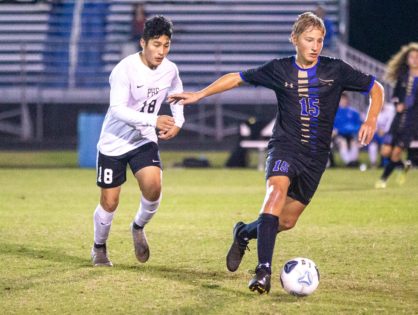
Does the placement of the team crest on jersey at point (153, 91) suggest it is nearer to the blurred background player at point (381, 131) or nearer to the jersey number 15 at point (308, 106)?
the jersey number 15 at point (308, 106)

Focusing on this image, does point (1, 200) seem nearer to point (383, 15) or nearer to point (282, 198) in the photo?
point (282, 198)

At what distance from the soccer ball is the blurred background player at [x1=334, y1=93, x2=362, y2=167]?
15.0 meters

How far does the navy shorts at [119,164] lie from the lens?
8.41 metres

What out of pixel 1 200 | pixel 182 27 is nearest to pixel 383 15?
pixel 182 27

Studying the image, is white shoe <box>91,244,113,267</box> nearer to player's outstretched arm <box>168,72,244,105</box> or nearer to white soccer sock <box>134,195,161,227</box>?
white soccer sock <box>134,195,161,227</box>

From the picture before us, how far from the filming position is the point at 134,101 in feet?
27.4

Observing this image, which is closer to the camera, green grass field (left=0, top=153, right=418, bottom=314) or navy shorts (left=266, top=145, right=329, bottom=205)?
green grass field (left=0, top=153, right=418, bottom=314)

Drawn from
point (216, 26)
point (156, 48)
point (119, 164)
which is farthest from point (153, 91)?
point (216, 26)

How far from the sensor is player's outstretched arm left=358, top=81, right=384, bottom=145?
7.38 meters

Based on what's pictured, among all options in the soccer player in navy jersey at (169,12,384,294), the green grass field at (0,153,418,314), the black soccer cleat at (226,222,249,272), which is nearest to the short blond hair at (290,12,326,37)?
the soccer player in navy jersey at (169,12,384,294)

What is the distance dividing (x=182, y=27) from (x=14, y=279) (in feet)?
65.6

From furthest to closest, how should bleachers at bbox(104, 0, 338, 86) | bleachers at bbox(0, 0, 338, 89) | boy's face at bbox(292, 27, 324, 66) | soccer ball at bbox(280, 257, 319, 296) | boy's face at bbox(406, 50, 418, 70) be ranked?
bleachers at bbox(104, 0, 338, 86), bleachers at bbox(0, 0, 338, 89), boy's face at bbox(406, 50, 418, 70), boy's face at bbox(292, 27, 324, 66), soccer ball at bbox(280, 257, 319, 296)

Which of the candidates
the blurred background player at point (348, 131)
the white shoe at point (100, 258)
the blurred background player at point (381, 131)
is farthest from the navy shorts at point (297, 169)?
the blurred background player at point (348, 131)

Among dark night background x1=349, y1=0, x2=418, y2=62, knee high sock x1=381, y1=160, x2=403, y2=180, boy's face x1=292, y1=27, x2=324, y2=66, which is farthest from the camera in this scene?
dark night background x1=349, y1=0, x2=418, y2=62
